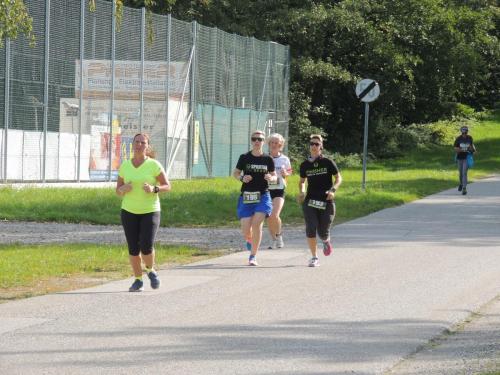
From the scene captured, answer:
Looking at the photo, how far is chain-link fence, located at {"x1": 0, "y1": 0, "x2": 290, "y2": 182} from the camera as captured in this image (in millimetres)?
27500

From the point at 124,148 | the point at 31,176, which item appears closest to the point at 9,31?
the point at 31,176

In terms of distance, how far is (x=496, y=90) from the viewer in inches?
2670

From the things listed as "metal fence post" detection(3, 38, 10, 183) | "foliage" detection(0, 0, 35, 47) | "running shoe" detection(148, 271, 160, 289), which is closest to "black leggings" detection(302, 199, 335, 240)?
"running shoe" detection(148, 271, 160, 289)

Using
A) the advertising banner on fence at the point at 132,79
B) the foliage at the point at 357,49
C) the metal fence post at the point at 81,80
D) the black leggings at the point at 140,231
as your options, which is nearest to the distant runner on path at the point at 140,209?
the black leggings at the point at 140,231

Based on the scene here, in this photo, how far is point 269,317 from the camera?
971cm

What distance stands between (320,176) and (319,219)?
1.87 ft

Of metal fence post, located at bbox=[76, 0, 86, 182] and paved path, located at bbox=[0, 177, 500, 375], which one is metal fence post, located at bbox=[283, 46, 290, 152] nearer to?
metal fence post, located at bbox=[76, 0, 86, 182]

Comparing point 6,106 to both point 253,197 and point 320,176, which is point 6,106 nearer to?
point 253,197

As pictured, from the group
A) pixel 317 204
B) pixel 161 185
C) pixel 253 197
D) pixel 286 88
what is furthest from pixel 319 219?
pixel 286 88

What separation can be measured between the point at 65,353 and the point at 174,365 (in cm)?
90

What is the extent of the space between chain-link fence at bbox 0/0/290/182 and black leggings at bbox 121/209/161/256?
13.2m

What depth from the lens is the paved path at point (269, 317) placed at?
25.3 feet

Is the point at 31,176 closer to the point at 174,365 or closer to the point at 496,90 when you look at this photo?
the point at 174,365

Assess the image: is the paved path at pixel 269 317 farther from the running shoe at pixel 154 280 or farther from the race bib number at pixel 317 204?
the race bib number at pixel 317 204
